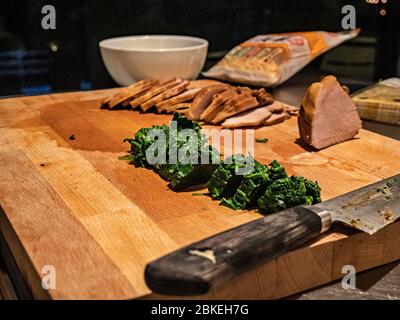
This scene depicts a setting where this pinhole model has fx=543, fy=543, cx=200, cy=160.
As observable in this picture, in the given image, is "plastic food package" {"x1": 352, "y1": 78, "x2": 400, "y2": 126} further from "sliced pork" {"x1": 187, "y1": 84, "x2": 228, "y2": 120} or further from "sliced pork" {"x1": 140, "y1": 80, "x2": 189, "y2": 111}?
"sliced pork" {"x1": 140, "y1": 80, "x2": 189, "y2": 111}

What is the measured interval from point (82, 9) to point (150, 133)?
1.11m

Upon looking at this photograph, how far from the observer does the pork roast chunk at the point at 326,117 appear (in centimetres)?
148

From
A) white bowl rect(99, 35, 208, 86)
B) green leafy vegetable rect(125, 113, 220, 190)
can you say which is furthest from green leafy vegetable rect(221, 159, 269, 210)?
white bowl rect(99, 35, 208, 86)

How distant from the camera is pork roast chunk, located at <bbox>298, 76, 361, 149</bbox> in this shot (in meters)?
1.48

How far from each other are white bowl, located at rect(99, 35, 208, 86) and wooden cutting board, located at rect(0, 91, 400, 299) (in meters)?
0.54

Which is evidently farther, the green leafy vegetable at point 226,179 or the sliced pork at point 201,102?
the sliced pork at point 201,102

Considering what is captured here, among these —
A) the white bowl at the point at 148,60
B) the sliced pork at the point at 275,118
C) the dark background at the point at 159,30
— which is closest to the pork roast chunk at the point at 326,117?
the sliced pork at the point at 275,118

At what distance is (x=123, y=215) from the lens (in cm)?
109

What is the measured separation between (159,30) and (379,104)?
3.57 ft

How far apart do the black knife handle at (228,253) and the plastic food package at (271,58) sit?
53.1 inches

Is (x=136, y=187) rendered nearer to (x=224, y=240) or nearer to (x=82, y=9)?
(x=224, y=240)

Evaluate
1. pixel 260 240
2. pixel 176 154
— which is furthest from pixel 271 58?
pixel 260 240

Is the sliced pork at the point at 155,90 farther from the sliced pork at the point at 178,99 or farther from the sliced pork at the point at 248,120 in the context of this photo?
the sliced pork at the point at 248,120

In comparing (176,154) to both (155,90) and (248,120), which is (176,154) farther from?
(155,90)
